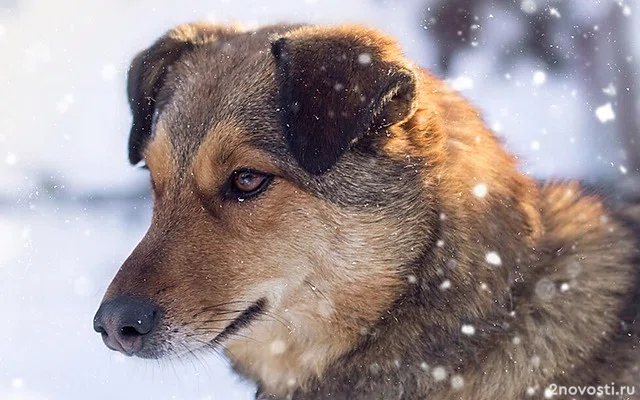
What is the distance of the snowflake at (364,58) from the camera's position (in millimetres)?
3266

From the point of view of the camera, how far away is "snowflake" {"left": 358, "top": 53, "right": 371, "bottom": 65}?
10.7 ft

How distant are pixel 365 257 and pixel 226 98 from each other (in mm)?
803

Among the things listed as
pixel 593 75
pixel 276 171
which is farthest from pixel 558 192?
pixel 593 75

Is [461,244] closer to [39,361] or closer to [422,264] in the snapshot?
[422,264]

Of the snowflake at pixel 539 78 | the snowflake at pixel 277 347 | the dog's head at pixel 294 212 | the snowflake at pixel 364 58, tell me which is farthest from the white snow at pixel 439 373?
the snowflake at pixel 539 78

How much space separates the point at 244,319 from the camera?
11.3 ft

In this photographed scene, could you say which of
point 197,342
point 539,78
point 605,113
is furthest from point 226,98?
point 605,113

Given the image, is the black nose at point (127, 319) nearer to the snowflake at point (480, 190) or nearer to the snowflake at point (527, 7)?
the snowflake at point (480, 190)

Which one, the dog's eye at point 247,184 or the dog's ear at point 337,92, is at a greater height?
the dog's ear at point 337,92

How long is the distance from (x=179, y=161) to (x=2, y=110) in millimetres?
9710

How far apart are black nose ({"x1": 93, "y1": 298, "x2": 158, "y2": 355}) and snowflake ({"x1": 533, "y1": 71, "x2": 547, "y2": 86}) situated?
6003 millimetres

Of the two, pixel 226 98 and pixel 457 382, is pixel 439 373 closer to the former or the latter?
pixel 457 382

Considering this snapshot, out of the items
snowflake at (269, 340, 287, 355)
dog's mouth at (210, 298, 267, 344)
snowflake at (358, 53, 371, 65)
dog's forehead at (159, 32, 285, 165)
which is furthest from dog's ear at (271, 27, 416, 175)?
snowflake at (269, 340, 287, 355)

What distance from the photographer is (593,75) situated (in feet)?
28.5
